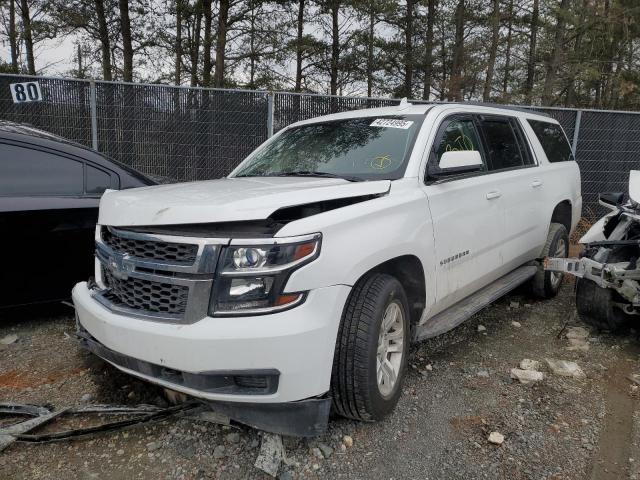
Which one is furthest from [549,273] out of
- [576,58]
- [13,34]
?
[13,34]

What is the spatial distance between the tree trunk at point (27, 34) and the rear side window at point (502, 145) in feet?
62.3

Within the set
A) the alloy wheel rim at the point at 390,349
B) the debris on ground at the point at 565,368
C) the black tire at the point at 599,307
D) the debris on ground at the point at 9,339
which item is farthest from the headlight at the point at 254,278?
the black tire at the point at 599,307

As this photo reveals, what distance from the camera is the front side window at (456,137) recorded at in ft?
11.1

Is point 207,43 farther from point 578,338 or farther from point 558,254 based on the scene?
point 578,338

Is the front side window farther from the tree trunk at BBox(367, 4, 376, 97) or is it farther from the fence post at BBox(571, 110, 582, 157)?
the tree trunk at BBox(367, 4, 376, 97)

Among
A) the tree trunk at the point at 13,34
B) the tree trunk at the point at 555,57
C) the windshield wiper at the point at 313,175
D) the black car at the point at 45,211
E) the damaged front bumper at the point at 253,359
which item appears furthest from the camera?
the tree trunk at the point at 13,34

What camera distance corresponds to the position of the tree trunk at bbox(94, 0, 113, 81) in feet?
57.8

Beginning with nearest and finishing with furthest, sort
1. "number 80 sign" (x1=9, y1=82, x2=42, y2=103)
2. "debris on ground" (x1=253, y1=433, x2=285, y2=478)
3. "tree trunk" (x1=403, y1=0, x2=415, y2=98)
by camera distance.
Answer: "debris on ground" (x1=253, y1=433, x2=285, y2=478), "number 80 sign" (x1=9, y1=82, x2=42, y2=103), "tree trunk" (x1=403, y1=0, x2=415, y2=98)

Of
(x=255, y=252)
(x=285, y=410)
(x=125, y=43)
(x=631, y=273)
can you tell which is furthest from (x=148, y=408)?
(x=125, y=43)

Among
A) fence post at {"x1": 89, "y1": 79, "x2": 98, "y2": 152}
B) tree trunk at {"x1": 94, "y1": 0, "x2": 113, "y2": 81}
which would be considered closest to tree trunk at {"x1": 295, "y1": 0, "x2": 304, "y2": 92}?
tree trunk at {"x1": 94, "y1": 0, "x2": 113, "y2": 81}

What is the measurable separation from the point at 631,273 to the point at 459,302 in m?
1.32

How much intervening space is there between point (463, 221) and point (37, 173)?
3172mm

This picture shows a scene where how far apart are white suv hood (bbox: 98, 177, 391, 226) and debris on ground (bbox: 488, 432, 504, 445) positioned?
4.76 feet

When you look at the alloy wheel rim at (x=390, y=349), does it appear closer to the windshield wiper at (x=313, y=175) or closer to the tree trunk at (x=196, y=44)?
the windshield wiper at (x=313, y=175)
